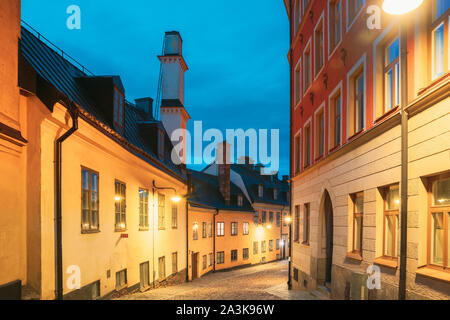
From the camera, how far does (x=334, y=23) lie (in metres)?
13.3

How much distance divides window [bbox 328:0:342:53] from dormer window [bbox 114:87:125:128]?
7519 mm

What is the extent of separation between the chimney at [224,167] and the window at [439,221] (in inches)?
1312

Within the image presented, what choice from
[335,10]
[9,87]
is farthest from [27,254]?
[335,10]

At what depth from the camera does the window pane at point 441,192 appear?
6293 mm

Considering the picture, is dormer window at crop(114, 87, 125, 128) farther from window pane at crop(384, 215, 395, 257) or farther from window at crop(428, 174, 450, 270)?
window at crop(428, 174, 450, 270)

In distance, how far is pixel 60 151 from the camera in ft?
27.4

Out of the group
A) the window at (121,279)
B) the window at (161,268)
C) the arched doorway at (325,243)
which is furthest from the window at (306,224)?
the window at (121,279)

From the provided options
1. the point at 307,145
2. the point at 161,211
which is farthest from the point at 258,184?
the point at 307,145

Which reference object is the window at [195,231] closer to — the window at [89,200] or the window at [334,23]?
the window at [89,200]

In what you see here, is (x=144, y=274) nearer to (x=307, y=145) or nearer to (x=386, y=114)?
(x=307, y=145)

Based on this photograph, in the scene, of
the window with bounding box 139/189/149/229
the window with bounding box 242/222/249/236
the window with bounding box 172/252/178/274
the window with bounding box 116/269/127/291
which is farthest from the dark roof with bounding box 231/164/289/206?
the window with bounding box 116/269/127/291

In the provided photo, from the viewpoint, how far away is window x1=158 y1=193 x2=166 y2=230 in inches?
726
